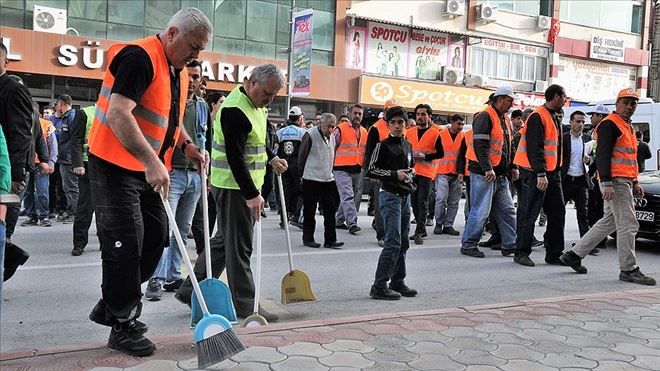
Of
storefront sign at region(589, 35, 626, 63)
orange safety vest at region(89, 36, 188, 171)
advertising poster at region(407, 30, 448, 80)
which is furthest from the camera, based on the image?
storefront sign at region(589, 35, 626, 63)

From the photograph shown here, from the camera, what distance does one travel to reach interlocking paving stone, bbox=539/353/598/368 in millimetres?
3812

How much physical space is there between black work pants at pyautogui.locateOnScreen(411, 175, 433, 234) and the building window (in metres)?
22.9

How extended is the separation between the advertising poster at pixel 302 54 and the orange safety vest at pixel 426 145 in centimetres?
1068

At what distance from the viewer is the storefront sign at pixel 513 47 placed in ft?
89.0

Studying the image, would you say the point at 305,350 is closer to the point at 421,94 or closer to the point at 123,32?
the point at 123,32

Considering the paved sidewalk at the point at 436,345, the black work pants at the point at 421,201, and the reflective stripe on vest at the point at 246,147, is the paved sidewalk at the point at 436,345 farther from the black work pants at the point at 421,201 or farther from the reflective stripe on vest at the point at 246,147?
the black work pants at the point at 421,201

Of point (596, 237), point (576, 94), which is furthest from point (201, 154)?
point (576, 94)

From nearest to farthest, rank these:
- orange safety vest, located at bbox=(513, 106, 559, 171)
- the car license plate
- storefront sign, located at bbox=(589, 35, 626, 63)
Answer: orange safety vest, located at bbox=(513, 106, 559, 171) < the car license plate < storefront sign, located at bbox=(589, 35, 626, 63)

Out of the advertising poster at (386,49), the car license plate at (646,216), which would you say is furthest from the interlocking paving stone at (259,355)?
the advertising poster at (386,49)

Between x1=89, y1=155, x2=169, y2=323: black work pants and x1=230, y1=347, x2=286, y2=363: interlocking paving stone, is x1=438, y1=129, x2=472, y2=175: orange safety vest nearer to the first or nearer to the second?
x1=230, y1=347, x2=286, y2=363: interlocking paving stone

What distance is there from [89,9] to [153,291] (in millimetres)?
16710

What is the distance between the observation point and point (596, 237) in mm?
6859

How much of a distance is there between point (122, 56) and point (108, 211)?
Result: 836 mm

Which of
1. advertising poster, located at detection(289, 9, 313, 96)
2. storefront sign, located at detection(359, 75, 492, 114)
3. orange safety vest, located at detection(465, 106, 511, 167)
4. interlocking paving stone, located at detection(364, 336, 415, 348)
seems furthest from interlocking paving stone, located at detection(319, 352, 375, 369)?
storefront sign, located at detection(359, 75, 492, 114)
